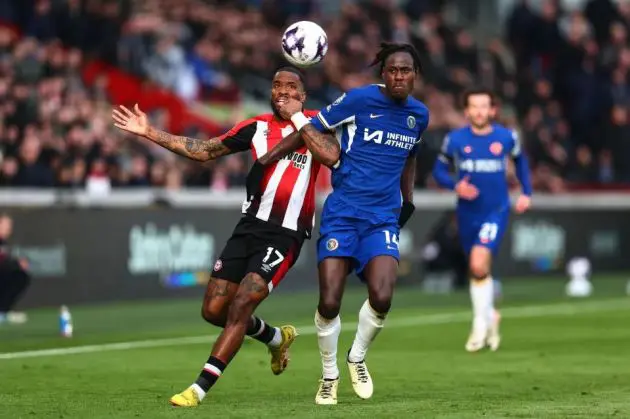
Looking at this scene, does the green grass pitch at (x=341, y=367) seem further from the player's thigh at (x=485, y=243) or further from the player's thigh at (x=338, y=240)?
the player's thigh at (x=338, y=240)

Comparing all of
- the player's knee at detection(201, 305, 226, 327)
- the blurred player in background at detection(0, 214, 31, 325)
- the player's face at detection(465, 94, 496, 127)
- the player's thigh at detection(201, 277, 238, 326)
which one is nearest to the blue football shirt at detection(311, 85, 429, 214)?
the player's thigh at detection(201, 277, 238, 326)

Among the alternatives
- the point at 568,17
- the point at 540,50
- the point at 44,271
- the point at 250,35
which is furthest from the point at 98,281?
the point at 568,17

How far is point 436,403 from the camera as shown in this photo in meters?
11.2

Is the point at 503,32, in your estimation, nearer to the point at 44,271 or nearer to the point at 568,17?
the point at 568,17

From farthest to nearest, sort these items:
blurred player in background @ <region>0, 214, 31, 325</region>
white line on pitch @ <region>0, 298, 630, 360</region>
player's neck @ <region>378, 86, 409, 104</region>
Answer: blurred player in background @ <region>0, 214, 31, 325</region>
white line on pitch @ <region>0, 298, 630, 360</region>
player's neck @ <region>378, 86, 409, 104</region>

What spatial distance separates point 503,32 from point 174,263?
13.9 metres

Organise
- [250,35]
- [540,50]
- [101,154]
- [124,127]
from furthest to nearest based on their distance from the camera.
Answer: [540,50] → [250,35] → [101,154] → [124,127]

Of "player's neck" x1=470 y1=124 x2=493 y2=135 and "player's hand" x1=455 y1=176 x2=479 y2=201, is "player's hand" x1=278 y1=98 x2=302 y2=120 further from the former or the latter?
"player's neck" x1=470 y1=124 x2=493 y2=135

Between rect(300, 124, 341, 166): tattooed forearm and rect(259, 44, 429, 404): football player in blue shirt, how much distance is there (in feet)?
0.14

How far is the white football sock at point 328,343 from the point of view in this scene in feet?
37.1

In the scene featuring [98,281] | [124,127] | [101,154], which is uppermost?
[124,127]

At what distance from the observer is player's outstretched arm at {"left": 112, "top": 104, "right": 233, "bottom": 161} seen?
36.5 feet

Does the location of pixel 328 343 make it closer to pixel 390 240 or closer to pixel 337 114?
pixel 390 240

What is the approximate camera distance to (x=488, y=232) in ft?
53.9
